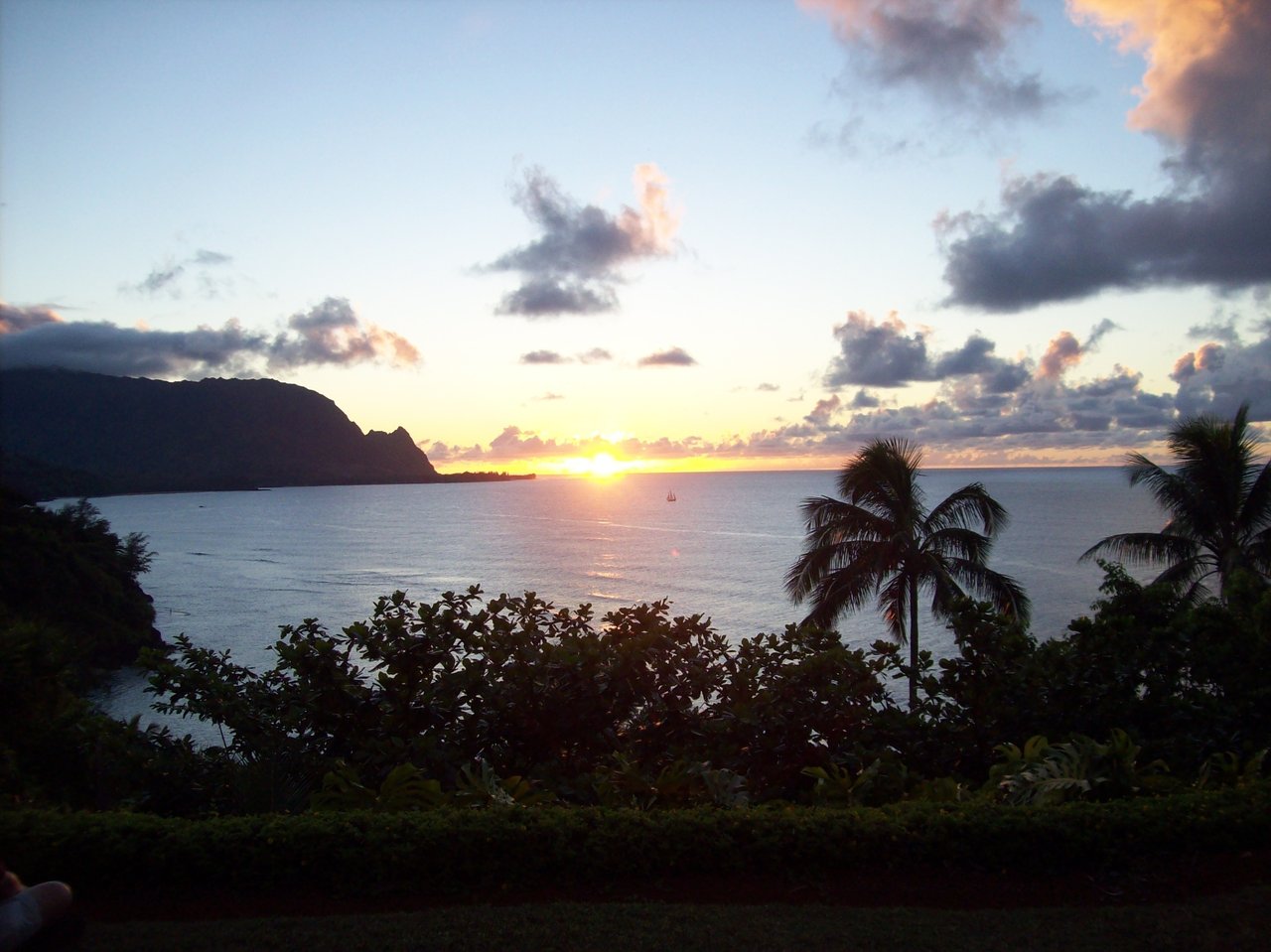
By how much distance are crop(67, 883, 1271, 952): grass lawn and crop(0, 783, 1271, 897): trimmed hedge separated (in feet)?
1.07

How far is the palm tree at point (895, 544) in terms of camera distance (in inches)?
753

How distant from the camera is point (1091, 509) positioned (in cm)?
12775

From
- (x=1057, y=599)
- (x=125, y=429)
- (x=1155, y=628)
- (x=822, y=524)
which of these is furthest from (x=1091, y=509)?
(x=125, y=429)

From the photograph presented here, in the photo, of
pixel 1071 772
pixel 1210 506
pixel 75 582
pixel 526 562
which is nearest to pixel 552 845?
pixel 1071 772

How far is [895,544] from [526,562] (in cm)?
6108

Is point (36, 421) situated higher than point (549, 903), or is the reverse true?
point (36, 421)

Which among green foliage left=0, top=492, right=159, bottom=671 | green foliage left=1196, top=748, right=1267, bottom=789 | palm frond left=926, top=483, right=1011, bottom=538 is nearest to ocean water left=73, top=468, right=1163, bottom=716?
green foliage left=0, top=492, right=159, bottom=671

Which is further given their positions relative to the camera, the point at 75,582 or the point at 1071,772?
the point at 75,582

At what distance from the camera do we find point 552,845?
5.42m

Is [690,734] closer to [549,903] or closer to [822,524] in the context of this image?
[549,903]

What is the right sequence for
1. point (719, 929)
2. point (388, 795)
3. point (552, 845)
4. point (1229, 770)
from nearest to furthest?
point (719, 929) → point (552, 845) → point (388, 795) → point (1229, 770)

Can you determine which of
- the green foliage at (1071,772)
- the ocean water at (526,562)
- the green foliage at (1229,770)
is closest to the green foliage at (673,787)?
the green foliage at (1071,772)

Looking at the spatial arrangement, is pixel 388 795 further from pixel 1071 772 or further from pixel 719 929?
pixel 1071 772

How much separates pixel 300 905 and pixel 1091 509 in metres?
141
